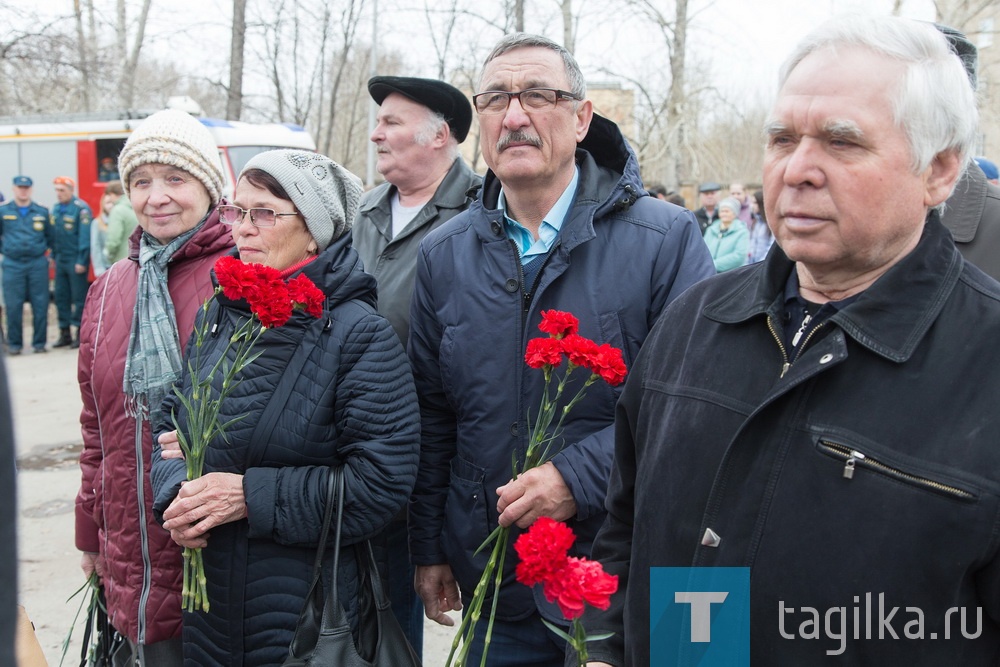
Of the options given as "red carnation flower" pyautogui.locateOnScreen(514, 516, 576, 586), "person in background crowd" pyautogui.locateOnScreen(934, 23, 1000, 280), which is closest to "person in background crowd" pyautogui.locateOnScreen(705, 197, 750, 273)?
"person in background crowd" pyautogui.locateOnScreen(934, 23, 1000, 280)

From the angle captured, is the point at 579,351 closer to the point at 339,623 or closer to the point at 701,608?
the point at 701,608

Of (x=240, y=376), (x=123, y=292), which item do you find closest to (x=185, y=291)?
(x=123, y=292)

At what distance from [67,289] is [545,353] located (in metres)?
12.4

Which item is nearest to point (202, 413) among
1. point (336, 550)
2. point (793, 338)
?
point (336, 550)

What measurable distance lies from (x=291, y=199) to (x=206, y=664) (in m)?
1.35

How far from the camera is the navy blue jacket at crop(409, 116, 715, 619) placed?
249 cm

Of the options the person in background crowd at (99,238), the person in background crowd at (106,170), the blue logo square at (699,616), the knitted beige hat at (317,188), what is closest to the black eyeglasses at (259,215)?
the knitted beige hat at (317,188)

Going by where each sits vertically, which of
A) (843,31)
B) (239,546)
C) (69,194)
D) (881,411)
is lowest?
(69,194)

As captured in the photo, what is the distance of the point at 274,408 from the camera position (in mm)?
2432

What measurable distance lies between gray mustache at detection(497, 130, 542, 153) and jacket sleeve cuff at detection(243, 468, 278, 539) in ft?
3.82

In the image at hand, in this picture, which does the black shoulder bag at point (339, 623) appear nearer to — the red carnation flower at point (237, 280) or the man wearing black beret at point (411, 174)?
the red carnation flower at point (237, 280)

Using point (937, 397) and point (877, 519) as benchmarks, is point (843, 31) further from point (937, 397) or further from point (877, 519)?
point (877, 519)

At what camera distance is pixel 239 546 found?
8.02 feet

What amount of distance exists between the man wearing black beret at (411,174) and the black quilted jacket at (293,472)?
99 cm
